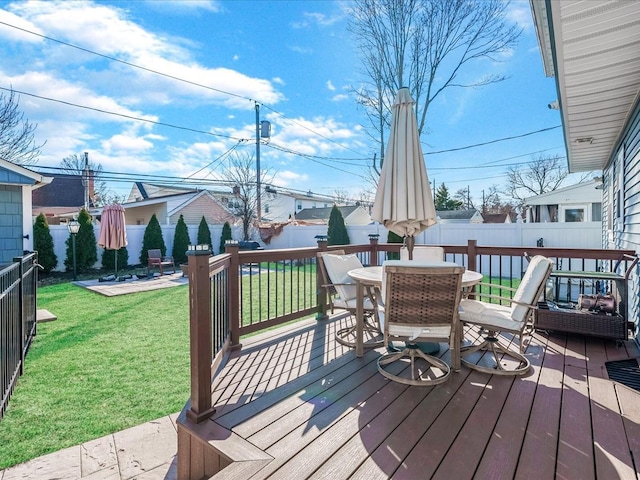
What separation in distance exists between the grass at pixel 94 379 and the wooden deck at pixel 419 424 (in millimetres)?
878

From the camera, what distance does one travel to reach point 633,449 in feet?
5.93

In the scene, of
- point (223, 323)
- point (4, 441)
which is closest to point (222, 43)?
point (223, 323)

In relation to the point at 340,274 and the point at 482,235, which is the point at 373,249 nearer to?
the point at 340,274

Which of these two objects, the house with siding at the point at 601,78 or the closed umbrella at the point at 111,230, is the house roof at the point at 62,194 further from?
the house with siding at the point at 601,78

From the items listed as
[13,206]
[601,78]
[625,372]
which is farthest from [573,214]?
[13,206]

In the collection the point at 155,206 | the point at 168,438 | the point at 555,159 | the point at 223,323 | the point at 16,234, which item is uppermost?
the point at 555,159

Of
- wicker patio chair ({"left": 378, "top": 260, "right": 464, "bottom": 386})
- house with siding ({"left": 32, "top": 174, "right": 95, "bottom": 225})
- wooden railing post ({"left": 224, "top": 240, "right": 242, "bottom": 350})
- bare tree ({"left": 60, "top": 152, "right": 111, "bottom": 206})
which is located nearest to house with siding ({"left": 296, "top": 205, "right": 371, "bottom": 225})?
bare tree ({"left": 60, "top": 152, "right": 111, "bottom": 206})

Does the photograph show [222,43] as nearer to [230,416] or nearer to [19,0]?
[19,0]

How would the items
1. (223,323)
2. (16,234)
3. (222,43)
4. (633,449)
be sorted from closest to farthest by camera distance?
(633,449), (223,323), (16,234), (222,43)

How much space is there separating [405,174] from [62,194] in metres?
31.5

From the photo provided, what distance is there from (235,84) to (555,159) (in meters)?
24.3

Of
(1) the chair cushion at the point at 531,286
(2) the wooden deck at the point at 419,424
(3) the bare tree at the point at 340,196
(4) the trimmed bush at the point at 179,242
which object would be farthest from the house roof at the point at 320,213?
(2) the wooden deck at the point at 419,424

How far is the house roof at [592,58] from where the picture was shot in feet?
7.28

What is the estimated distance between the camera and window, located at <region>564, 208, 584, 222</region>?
15.3 meters
